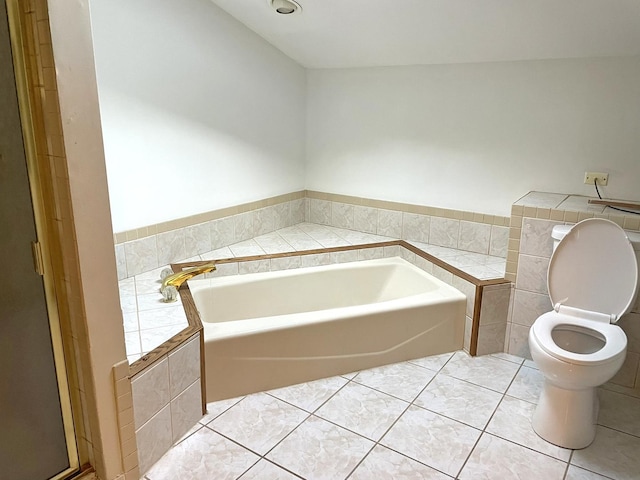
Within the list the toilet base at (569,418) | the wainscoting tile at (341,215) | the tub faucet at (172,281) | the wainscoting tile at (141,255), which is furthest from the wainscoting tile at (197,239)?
the toilet base at (569,418)

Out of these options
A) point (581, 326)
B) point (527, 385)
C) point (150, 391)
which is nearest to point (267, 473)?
point (150, 391)

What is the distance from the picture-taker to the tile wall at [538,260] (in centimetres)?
220

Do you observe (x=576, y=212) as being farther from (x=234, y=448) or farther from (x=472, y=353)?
(x=234, y=448)

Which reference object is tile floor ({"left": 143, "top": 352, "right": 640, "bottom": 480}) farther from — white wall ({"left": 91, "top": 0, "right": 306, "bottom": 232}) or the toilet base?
white wall ({"left": 91, "top": 0, "right": 306, "bottom": 232})

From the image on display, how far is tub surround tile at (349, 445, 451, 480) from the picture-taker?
1692mm

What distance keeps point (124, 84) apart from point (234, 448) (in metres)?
1.81

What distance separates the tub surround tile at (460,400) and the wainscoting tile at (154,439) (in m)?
1.11

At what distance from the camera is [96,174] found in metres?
1.34

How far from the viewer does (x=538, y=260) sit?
93.0 inches

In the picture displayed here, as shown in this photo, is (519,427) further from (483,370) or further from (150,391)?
(150,391)

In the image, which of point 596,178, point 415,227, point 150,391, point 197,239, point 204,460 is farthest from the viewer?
point 415,227

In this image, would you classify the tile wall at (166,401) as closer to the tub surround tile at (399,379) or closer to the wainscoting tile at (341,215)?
the tub surround tile at (399,379)

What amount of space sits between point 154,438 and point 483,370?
1652 mm

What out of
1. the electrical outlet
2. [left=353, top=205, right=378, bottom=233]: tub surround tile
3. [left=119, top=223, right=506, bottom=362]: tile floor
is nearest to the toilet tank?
[left=119, top=223, right=506, bottom=362]: tile floor
